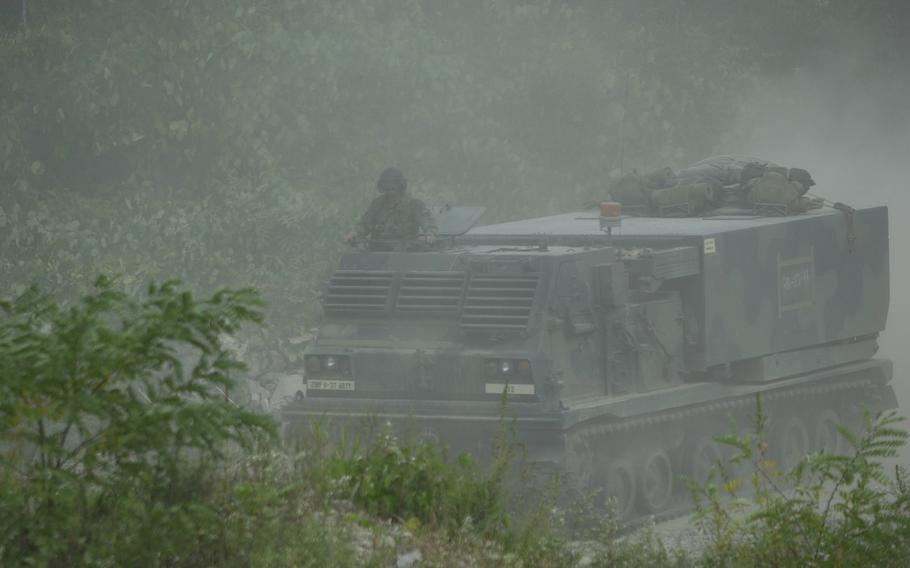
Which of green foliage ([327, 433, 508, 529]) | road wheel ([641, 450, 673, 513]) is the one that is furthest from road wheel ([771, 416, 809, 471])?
green foliage ([327, 433, 508, 529])

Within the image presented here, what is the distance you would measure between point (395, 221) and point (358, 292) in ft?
2.44

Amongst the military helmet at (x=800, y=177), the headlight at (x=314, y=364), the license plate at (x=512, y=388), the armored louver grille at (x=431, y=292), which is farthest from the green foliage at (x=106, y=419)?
the military helmet at (x=800, y=177)

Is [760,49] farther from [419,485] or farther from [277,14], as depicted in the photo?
[419,485]

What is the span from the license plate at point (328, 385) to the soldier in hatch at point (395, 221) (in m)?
1.33

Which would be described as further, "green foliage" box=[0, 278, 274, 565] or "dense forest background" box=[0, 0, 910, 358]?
"dense forest background" box=[0, 0, 910, 358]

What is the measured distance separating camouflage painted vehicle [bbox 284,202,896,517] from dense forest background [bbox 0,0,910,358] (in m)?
3.50

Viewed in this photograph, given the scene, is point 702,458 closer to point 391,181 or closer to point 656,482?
point 656,482

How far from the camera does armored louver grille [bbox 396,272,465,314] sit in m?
15.0

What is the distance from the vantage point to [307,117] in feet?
74.5

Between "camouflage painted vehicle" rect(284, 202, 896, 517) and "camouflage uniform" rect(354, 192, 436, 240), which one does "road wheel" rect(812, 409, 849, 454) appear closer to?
"camouflage painted vehicle" rect(284, 202, 896, 517)

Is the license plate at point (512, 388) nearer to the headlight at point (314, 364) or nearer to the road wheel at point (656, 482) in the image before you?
the headlight at point (314, 364)

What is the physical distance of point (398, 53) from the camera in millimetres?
23594

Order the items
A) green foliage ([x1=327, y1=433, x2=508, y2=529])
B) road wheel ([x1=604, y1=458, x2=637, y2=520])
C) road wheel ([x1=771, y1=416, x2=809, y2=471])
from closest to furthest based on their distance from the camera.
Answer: green foliage ([x1=327, y1=433, x2=508, y2=529])
road wheel ([x1=604, y1=458, x2=637, y2=520])
road wheel ([x1=771, y1=416, x2=809, y2=471])

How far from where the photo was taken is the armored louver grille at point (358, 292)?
15258mm
